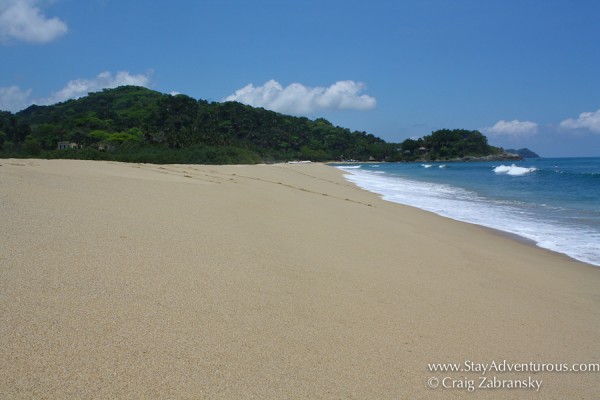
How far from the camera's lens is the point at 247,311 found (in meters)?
2.73

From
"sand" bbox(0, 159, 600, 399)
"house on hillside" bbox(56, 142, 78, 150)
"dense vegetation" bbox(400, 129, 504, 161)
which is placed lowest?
"sand" bbox(0, 159, 600, 399)

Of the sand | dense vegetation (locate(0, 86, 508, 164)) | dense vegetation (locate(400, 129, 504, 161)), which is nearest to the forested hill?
dense vegetation (locate(0, 86, 508, 164))

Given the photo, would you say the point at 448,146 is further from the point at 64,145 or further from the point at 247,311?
the point at 247,311

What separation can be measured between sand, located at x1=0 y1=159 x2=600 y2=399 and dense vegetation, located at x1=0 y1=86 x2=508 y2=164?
1075 inches

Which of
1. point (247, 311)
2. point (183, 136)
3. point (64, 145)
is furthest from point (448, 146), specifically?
point (247, 311)

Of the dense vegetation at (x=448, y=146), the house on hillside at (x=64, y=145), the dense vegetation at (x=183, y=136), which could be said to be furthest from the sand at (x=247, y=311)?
the dense vegetation at (x=448, y=146)

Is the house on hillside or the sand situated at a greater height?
the house on hillside

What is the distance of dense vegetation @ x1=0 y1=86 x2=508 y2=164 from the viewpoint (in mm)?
38812

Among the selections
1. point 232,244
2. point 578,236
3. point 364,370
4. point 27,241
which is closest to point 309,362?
point 364,370

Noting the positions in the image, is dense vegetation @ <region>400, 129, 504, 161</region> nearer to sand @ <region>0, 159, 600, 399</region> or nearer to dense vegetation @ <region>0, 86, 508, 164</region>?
dense vegetation @ <region>0, 86, 508, 164</region>

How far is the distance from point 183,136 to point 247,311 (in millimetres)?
47406

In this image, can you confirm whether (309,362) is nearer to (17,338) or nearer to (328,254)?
(17,338)

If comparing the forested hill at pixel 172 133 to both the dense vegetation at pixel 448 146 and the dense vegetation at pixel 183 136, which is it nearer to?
the dense vegetation at pixel 183 136

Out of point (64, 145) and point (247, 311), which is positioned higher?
point (64, 145)
